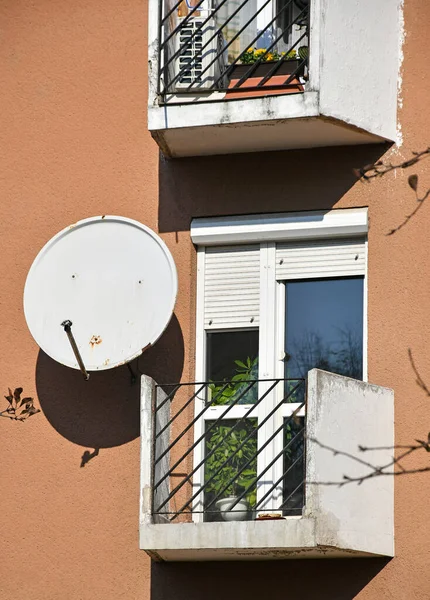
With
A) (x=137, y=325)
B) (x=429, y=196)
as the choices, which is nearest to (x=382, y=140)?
(x=429, y=196)

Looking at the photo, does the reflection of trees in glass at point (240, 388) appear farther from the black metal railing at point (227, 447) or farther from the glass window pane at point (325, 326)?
the glass window pane at point (325, 326)

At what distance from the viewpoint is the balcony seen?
1061cm

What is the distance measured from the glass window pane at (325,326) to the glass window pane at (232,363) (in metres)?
0.26

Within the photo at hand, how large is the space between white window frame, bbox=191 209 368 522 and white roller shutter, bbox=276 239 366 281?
0.15 feet

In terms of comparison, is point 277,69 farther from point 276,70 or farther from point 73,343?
point 73,343

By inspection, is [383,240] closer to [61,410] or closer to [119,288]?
[119,288]

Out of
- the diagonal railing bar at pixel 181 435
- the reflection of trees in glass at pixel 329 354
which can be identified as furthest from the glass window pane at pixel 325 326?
the diagonal railing bar at pixel 181 435

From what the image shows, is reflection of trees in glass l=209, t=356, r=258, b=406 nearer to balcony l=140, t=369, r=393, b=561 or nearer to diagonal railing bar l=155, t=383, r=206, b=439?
balcony l=140, t=369, r=393, b=561

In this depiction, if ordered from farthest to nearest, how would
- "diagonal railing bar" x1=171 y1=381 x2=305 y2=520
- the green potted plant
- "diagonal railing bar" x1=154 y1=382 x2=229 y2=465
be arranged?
the green potted plant, "diagonal railing bar" x1=154 y1=382 x2=229 y2=465, "diagonal railing bar" x1=171 y1=381 x2=305 y2=520

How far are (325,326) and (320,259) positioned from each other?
50 cm

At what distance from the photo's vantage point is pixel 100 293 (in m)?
11.7

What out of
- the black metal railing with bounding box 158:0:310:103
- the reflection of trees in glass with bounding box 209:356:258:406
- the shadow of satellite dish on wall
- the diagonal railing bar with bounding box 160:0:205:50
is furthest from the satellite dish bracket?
the diagonal railing bar with bounding box 160:0:205:50

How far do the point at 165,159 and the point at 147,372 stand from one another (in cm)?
165

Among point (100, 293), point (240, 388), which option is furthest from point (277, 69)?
point (240, 388)
